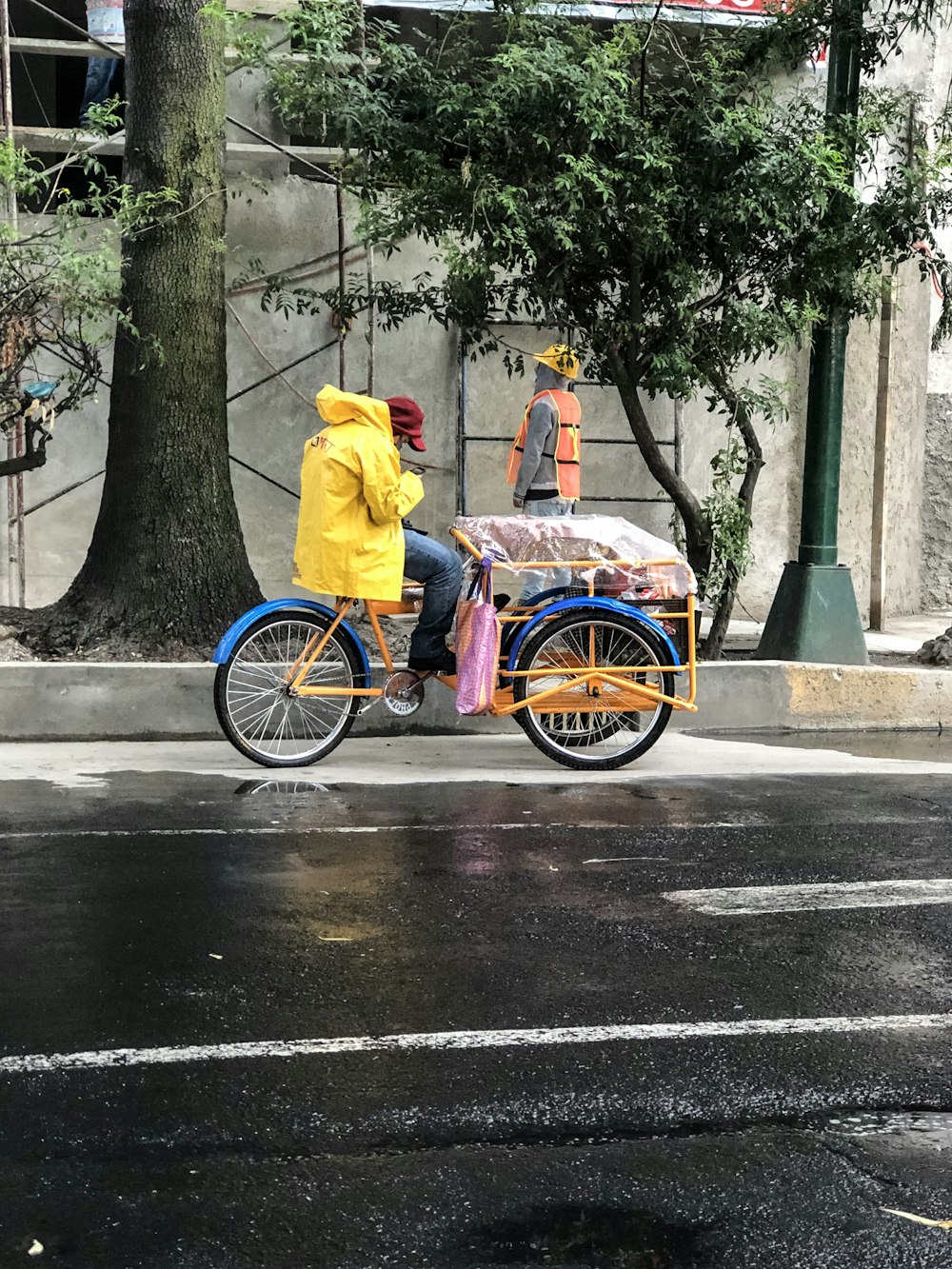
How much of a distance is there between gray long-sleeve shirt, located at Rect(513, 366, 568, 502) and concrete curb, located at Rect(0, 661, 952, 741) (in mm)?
1806

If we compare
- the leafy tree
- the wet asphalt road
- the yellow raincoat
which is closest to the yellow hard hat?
the leafy tree

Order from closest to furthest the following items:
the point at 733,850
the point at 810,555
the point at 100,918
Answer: the point at 100,918 → the point at 733,850 → the point at 810,555

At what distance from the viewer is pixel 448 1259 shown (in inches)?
122

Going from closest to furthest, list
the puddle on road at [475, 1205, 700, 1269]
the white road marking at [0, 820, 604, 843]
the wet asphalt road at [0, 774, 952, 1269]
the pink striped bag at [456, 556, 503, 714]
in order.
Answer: the puddle on road at [475, 1205, 700, 1269]
the wet asphalt road at [0, 774, 952, 1269]
the white road marking at [0, 820, 604, 843]
the pink striped bag at [456, 556, 503, 714]

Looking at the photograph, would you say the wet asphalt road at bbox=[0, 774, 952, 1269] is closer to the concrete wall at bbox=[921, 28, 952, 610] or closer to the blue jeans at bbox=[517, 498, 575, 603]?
the blue jeans at bbox=[517, 498, 575, 603]

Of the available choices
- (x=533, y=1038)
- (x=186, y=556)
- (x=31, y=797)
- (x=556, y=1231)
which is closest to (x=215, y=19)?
(x=186, y=556)

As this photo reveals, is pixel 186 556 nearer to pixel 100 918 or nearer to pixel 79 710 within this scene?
pixel 79 710

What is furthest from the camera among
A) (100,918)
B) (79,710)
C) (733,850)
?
(79,710)

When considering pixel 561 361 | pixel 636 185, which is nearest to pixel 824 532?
pixel 561 361

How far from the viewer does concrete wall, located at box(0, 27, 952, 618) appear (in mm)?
12672

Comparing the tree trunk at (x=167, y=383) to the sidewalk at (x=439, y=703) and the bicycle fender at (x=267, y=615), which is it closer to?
the sidewalk at (x=439, y=703)

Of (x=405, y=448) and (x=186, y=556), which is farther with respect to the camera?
(x=405, y=448)

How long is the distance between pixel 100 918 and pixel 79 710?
3784mm

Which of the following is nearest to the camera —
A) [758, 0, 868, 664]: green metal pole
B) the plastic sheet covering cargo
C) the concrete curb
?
the plastic sheet covering cargo
